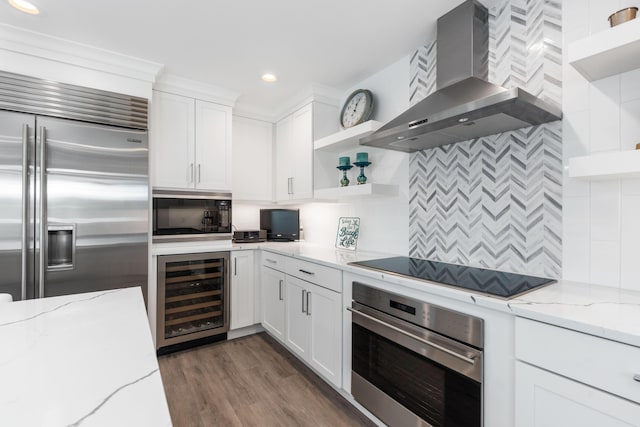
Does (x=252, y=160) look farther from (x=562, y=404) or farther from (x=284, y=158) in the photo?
(x=562, y=404)

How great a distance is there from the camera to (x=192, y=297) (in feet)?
9.04

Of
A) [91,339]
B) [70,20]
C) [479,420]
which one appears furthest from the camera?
[70,20]

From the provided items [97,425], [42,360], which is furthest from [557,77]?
[42,360]

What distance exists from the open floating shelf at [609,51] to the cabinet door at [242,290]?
8.83 feet

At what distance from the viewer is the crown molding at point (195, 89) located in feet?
8.66

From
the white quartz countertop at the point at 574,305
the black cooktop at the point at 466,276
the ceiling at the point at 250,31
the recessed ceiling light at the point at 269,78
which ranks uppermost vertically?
the ceiling at the point at 250,31

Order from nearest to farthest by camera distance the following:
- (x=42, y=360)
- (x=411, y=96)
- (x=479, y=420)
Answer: (x=42, y=360)
(x=479, y=420)
(x=411, y=96)

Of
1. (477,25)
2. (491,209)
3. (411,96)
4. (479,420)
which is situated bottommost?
(479,420)

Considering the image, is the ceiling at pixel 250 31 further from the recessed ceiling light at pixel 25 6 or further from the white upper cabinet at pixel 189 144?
the white upper cabinet at pixel 189 144

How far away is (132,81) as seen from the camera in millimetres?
2395

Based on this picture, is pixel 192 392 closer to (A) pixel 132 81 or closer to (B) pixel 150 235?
(B) pixel 150 235

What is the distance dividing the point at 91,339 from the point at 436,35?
240cm

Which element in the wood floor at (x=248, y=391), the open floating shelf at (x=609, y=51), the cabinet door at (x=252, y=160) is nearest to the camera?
the open floating shelf at (x=609, y=51)

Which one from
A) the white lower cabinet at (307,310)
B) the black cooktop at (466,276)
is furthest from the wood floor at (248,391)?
the black cooktop at (466,276)
